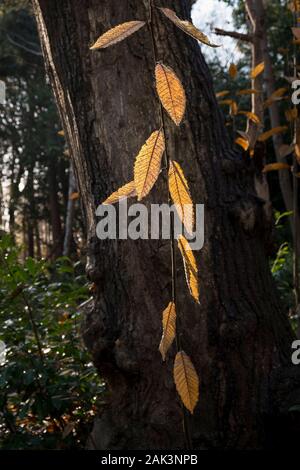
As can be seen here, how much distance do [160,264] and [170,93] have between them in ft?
4.33

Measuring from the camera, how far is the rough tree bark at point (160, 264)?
8.00 ft

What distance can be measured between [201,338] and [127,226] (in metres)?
0.53

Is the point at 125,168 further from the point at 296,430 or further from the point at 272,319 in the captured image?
the point at 296,430

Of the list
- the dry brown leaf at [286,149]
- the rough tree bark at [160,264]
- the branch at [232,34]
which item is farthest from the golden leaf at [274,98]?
the branch at [232,34]

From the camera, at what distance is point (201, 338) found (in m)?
2.45

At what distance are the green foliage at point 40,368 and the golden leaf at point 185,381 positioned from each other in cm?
113

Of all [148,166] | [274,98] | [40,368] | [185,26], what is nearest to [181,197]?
[148,166]

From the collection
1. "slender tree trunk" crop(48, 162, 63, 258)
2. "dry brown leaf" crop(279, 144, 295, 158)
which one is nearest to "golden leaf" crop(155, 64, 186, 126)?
"dry brown leaf" crop(279, 144, 295, 158)

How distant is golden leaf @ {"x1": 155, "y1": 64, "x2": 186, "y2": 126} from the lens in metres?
1.22

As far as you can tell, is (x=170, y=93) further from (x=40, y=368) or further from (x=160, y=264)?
(x=40, y=368)

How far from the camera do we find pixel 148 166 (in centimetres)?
124

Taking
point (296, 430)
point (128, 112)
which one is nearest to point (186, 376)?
point (296, 430)

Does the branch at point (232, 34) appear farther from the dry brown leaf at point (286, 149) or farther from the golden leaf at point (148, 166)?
the golden leaf at point (148, 166)

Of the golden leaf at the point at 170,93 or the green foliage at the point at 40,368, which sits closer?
the golden leaf at the point at 170,93
